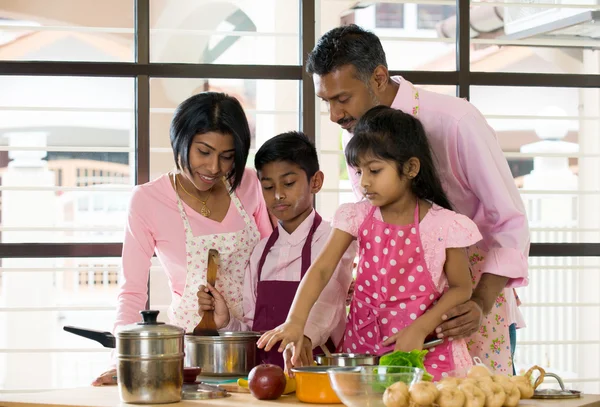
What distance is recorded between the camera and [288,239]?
285 cm

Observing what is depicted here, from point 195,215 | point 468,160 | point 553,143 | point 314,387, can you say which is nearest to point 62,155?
point 195,215

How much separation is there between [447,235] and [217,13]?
2.11 metres

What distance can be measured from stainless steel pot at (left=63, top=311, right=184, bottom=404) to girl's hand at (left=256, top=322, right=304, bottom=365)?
0.24m

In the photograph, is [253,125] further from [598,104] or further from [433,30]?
[598,104]

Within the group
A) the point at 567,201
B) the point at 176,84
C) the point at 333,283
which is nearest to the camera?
the point at 333,283

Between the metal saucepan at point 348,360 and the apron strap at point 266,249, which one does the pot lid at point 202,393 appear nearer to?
the metal saucepan at point 348,360

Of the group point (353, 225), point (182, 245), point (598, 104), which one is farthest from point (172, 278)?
point (598, 104)

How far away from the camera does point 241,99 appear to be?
436cm

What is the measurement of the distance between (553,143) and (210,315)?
3035 mm

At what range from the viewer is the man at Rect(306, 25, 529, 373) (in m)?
2.52

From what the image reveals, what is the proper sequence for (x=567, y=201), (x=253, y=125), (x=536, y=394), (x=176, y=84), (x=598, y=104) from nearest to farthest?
(x=536, y=394), (x=176, y=84), (x=253, y=125), (x=598, y=104), (x=567, y=201)

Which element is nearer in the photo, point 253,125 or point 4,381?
point 4,381

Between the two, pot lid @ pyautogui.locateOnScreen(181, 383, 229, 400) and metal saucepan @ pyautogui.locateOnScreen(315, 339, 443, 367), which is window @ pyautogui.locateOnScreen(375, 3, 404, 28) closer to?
metal saucepan @ pyautogui.locateOnScreen(315, 339, 443, 367)

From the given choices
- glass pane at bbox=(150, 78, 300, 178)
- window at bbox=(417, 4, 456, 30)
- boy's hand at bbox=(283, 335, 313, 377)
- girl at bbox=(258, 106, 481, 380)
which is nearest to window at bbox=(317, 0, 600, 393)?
window at bbox=(417, 4, 456, 30)
